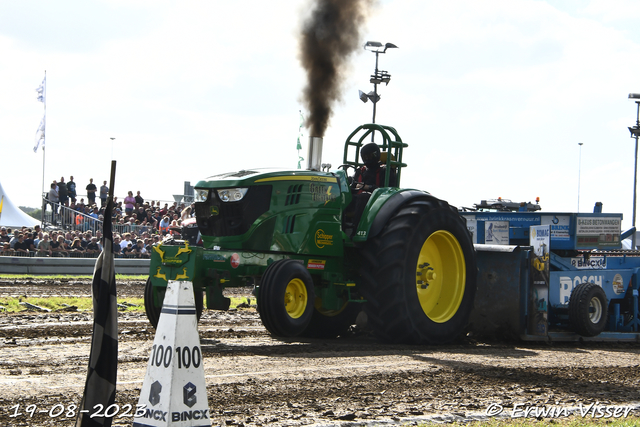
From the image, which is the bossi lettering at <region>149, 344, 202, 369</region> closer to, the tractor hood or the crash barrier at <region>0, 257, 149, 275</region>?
the tractor hood

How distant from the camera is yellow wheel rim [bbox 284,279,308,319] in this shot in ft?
26.1

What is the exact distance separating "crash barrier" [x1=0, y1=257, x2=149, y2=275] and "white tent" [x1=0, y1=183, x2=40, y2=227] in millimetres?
4486

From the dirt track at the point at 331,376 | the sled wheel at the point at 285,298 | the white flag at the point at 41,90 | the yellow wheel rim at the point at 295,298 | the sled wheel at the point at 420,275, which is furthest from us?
the white flag at the point at 41,90

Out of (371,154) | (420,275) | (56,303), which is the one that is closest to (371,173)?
(371,154)

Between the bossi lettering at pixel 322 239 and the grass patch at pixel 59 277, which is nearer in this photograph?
the bossi lettering at pixel 322 239

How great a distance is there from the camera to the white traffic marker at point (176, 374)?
3781 millimetres

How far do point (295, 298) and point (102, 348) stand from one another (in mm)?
4223

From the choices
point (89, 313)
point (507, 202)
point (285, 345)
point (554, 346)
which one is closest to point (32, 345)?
point (285, 345)

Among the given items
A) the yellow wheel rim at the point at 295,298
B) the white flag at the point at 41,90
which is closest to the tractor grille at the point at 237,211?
the yellow wheel rim at the point at 295,298

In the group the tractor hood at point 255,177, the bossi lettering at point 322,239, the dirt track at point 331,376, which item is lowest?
the dirt track at point 331,376

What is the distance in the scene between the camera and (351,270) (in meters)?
9.24

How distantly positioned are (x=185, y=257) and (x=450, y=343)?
11.5 ft

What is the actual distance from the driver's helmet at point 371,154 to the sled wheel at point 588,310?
3155 millimetres

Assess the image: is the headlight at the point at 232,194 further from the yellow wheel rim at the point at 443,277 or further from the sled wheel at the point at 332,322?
the yellow wheel rim at the point at 443,277
